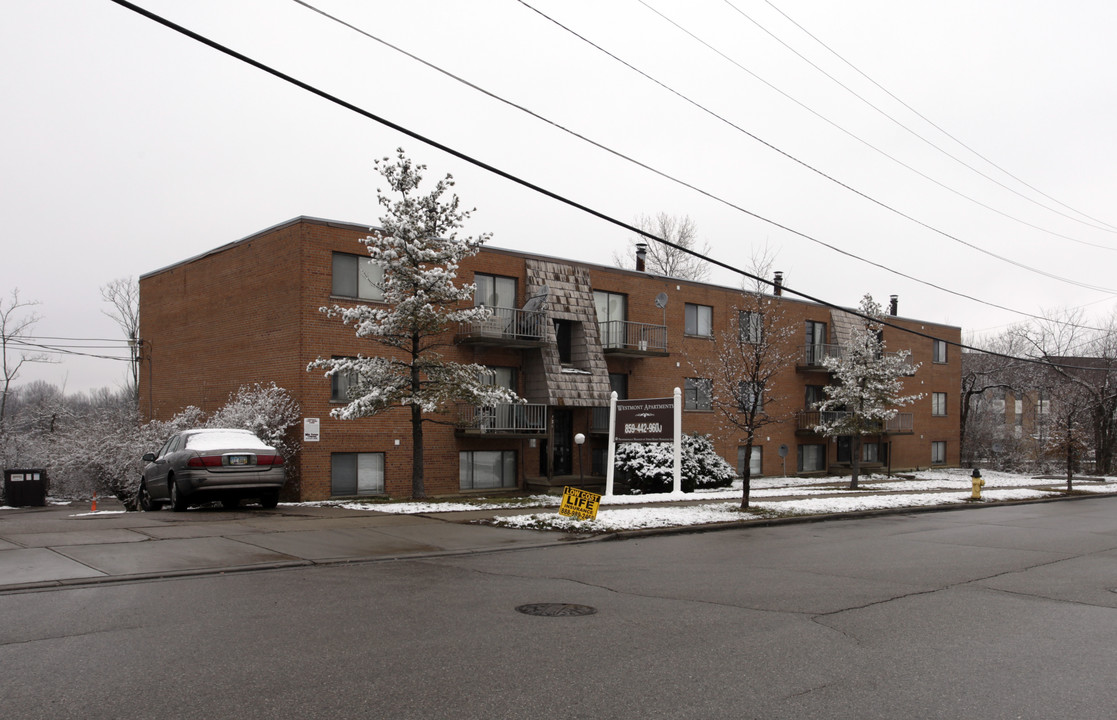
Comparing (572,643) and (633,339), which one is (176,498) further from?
(633,339)

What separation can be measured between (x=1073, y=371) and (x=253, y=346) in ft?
179

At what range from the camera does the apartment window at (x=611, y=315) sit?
30484mm

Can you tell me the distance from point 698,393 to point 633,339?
4257mm

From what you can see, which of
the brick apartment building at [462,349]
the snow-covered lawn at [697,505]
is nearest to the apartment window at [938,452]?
the brick apartment building at [462,349]

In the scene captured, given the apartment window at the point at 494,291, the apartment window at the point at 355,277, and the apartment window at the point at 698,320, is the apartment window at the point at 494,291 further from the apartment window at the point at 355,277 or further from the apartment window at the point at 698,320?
the apartment window at the point at 698,320

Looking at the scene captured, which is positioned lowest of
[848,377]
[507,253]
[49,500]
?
[49,500]

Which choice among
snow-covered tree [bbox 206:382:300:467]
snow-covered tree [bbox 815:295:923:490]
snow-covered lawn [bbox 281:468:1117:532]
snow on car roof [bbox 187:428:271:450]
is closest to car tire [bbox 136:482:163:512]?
snow on car roof [bbox 187:428:271:450]

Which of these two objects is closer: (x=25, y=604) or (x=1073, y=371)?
(x=25, y=604)

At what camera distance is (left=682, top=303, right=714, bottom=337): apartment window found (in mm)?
33906

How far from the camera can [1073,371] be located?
59438 mm

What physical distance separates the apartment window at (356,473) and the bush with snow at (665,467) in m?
7.43

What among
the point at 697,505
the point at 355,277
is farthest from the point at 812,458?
the point at 355,277

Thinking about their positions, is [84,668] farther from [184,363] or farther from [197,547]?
[184,363]

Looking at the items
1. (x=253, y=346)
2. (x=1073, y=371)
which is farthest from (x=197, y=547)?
(x=1073, y=371)
